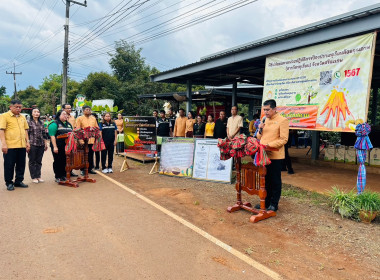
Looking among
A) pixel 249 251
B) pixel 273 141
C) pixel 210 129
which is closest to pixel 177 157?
pixel 210 129

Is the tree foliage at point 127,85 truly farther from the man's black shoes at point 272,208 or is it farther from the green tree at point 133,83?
the man's black shoes at point 272,208

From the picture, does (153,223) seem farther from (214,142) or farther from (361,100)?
(361,100)

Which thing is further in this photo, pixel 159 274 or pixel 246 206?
pixel 246 206

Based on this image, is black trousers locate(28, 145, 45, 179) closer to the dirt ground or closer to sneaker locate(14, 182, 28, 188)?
sneaker locate(14, 182, 28, 188)

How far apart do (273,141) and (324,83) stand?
243 cm

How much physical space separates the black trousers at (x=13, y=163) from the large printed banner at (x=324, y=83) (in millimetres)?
6030

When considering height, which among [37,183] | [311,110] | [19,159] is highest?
[311,110]

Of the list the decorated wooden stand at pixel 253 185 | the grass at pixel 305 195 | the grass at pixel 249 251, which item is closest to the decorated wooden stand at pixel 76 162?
the decorated wooden stand at pixel 253 185

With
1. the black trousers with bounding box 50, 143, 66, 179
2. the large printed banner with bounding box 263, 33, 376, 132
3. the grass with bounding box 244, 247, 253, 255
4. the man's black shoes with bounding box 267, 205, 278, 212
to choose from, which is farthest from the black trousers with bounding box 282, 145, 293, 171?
the black trousers with bounding box 50, 143, 66, 179

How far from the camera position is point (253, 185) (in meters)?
4.64

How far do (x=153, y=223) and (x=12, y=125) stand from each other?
419 cm

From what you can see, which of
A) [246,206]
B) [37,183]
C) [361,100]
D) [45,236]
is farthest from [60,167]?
[361,100]

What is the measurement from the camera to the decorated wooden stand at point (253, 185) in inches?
172

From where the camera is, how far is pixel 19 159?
6199 mm
